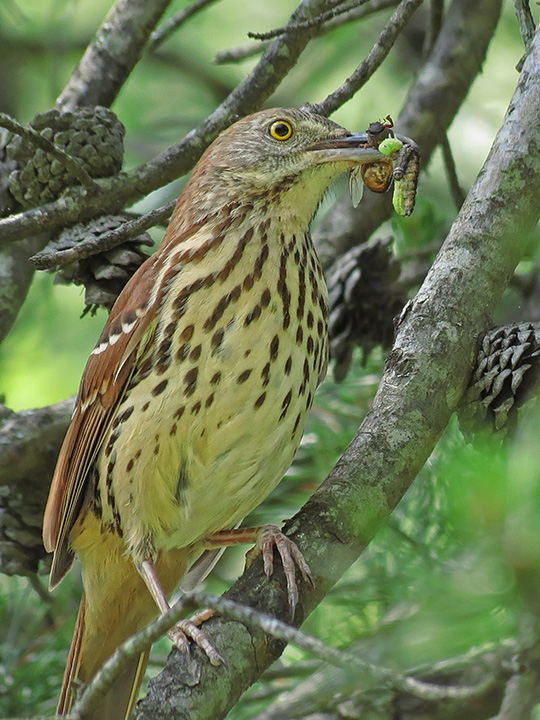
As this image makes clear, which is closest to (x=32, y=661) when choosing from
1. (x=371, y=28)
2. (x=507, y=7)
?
(x=371, y=28)

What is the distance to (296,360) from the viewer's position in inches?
111

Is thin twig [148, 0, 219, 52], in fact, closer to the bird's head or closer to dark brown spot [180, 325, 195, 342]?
the bird's head

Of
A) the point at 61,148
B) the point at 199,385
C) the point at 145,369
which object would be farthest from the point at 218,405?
the point at 61,148

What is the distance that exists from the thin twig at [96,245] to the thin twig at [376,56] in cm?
68

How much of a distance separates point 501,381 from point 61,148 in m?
1.75

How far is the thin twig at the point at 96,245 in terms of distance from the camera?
2.77m

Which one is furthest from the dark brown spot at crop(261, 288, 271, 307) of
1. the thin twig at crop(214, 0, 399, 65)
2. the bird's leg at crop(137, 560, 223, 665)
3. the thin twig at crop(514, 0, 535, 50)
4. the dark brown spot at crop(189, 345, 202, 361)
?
the thin twig at crop(214, 0, 399, 65)

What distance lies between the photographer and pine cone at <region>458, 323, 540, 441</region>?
2.38 metres

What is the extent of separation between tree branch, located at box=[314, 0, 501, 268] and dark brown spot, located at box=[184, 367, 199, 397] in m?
1.37

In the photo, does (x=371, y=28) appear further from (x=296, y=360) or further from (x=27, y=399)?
(x=296, y=360)

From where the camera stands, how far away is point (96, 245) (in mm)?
2854

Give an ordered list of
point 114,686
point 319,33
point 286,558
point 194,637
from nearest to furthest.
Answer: point 194,637
point 286,558
point 114,686
point 319,33

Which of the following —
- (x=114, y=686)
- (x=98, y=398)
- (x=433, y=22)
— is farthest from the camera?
(x=433, y=22)

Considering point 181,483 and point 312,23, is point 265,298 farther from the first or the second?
point 312,23
